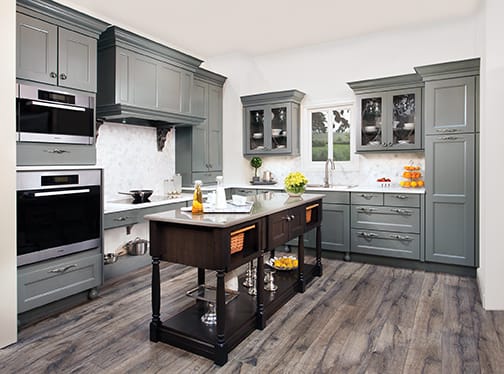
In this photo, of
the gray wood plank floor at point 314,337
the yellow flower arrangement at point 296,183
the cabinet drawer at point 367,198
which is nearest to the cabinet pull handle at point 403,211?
the cabinet drawer at point 367,198

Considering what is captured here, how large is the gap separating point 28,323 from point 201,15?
3605 mm

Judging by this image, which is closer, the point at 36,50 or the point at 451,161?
the point at 36,50

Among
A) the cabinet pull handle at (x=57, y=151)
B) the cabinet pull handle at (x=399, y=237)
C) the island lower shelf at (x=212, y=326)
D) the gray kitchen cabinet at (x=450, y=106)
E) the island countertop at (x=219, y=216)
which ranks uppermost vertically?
the gray kitchen cabinet at (x=450, y=106)

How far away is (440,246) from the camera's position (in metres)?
4.15

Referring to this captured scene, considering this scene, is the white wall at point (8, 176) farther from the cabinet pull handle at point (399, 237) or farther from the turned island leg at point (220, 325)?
the cabinet pull handle at point (399, 237)

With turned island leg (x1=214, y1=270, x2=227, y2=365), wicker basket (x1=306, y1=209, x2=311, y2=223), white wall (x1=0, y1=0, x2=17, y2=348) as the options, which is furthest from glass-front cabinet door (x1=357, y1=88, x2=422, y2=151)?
white wall (x1=0, y1=0, x2=17, y2=348)

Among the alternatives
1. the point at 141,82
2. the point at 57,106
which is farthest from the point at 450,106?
the point at 57,106

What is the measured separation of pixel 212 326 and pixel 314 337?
28.6 inches

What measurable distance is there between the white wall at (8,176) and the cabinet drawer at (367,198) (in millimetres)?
3534

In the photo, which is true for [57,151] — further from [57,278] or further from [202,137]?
[202,137]

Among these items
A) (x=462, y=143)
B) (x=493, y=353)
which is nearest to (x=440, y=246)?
(x=462, y=143)

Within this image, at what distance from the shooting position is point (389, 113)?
15.4 ft

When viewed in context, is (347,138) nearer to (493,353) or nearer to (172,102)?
(172,102)

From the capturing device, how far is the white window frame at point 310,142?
5273mm
